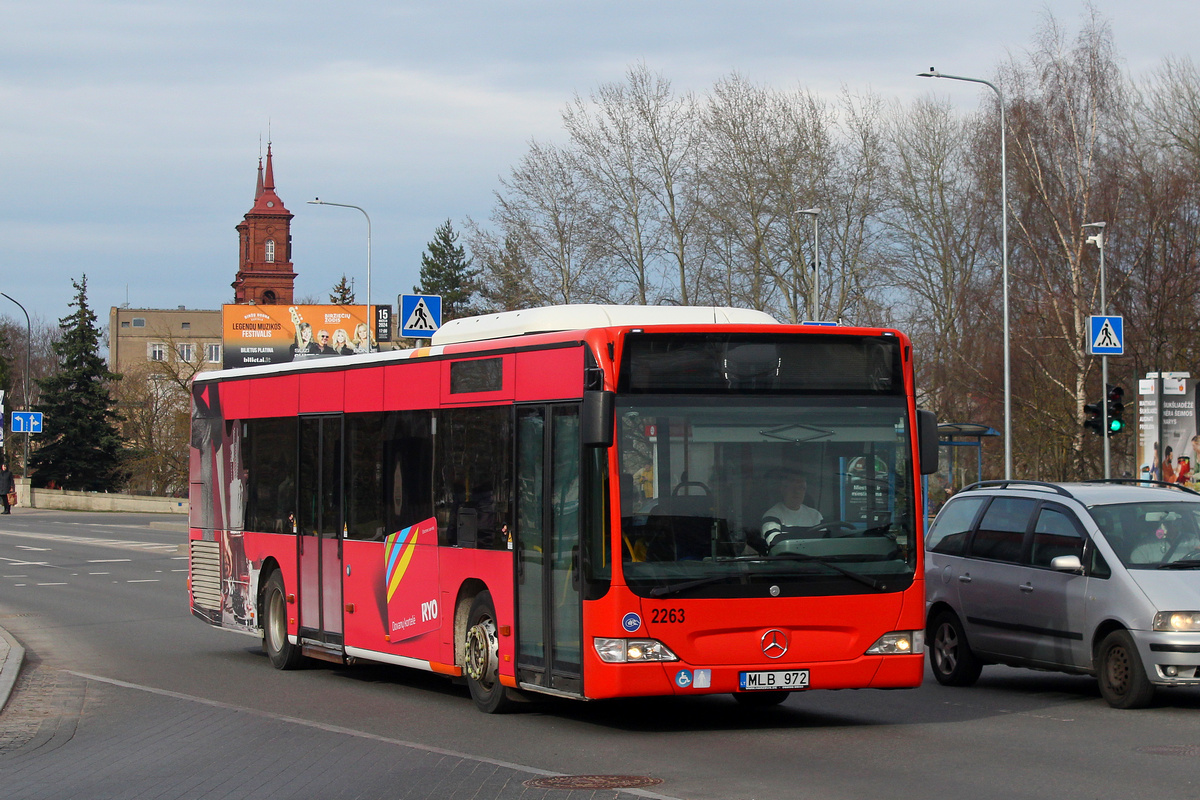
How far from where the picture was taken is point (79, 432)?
81125 millimetres

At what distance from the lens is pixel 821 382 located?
1035 cm

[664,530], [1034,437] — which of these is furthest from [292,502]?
[1034,437]

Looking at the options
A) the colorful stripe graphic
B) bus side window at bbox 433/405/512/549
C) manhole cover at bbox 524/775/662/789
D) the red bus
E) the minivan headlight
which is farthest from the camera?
the colorful stripe graphic

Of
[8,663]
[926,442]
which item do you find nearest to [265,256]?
[8,663]

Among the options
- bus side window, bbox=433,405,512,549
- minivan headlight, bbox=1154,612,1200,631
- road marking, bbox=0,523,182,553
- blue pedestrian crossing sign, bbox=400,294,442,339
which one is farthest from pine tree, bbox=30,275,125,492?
minivan headlight, bbox=1154,612,1200,631

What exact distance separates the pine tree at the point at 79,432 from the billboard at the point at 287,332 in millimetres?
16391

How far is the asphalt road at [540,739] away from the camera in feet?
27.1

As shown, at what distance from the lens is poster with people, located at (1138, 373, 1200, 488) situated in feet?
98.1

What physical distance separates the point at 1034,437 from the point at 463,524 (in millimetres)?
35819

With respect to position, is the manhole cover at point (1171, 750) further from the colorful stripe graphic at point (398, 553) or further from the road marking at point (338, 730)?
the colorful stripe graphic at point (398, 553)

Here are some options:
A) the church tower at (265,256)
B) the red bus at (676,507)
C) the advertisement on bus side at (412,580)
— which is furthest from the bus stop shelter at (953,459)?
the church tower at (265,256)

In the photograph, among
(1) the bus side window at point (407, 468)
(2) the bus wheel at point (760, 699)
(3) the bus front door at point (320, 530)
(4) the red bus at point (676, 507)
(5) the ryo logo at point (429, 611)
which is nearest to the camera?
(4) the red bus at point (676, 507)

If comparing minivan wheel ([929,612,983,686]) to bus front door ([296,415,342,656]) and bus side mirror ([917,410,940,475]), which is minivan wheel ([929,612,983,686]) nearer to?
bus side mirror ([917,410,940,475])

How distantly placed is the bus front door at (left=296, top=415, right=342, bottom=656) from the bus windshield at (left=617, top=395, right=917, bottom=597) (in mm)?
4827
